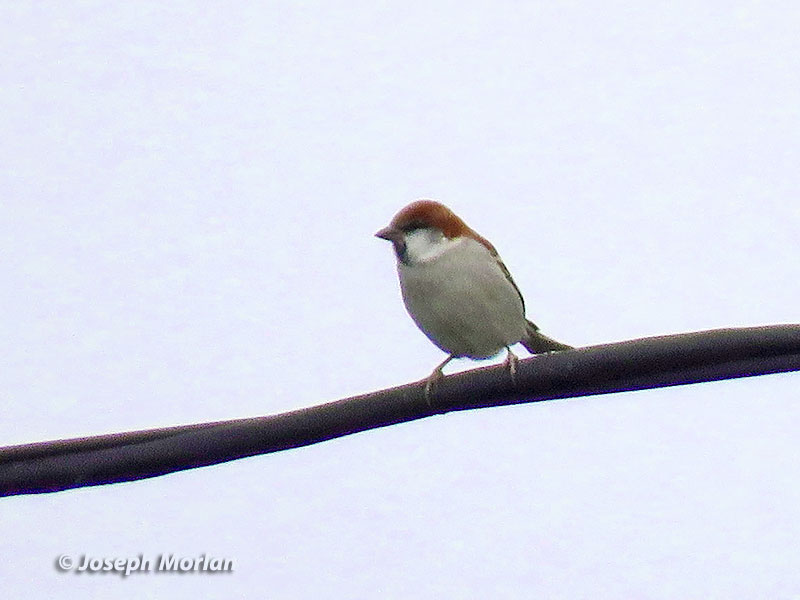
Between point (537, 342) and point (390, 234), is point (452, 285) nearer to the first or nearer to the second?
point (390, 234)

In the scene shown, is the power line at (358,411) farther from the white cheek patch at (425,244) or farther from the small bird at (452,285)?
the white cheek patch at (425,244)

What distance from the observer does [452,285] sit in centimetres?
514

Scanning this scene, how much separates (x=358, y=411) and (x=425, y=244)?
2.25 metres

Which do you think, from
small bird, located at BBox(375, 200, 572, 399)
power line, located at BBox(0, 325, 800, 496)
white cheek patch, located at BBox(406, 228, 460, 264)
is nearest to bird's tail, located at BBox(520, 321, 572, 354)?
small bird, located at BBox(375, 200, 572, 399)

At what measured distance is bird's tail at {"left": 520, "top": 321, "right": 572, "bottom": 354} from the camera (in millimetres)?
5961

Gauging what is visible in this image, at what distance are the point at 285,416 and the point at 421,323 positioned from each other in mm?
2242

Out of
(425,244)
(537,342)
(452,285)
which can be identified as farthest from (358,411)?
(537,342)

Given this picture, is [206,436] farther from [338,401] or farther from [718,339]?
[718,339]

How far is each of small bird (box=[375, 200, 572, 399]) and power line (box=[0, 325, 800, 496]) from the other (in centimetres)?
196

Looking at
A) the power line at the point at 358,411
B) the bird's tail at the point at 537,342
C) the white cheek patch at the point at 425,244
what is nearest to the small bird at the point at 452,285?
the white cheek patch at the point at 425,244

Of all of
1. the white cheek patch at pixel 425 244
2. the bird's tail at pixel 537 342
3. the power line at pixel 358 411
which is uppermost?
the white cheek patch at pixel 425 244

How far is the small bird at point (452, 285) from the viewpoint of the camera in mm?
5141

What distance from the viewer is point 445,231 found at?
539 centimetres

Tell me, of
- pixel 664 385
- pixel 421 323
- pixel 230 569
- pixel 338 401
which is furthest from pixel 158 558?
pixel 664 385
